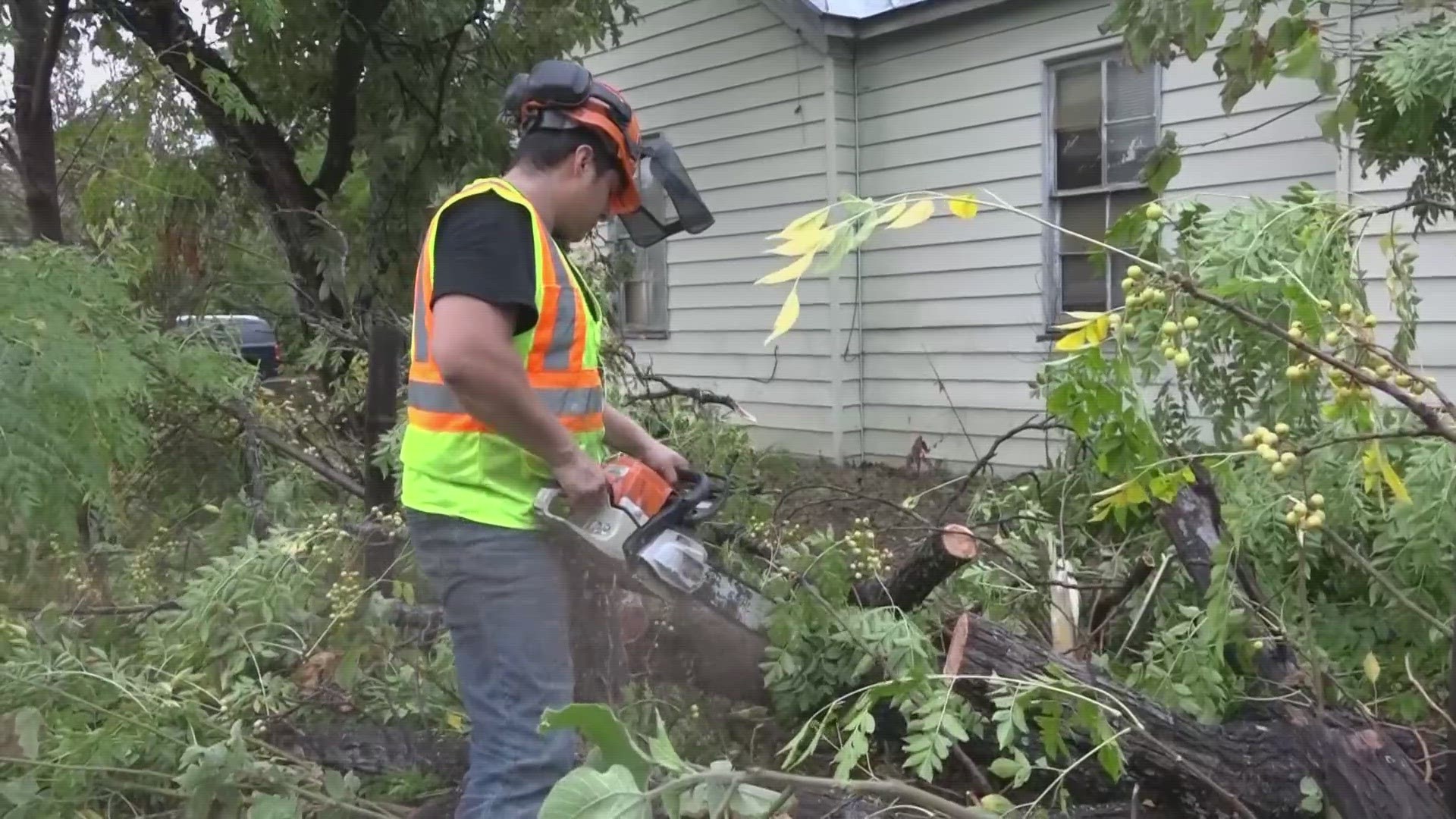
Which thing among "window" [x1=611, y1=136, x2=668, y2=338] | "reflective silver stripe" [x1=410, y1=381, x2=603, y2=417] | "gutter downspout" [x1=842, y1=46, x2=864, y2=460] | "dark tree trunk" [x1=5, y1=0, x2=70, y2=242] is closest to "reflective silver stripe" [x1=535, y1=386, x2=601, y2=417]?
"reflective silver stripe" [x1=410, y1=381, x2=603, y2=417]

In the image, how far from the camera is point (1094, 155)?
21.3ft

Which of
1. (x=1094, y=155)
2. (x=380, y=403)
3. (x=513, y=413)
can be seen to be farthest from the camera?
(x=1094, y=155)

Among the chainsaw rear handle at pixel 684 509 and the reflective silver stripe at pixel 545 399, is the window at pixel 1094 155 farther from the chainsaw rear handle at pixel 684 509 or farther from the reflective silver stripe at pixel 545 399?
the reflective silver stripe at pixel 545 399

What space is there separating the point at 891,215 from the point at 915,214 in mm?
31

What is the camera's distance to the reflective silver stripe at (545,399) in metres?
2.27

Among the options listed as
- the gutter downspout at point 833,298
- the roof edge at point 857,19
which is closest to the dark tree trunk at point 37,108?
the roof edge at point 857,19

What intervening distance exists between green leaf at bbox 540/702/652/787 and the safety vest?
1081 mm

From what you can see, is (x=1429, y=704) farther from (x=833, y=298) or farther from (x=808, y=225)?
(x=833, y=298)

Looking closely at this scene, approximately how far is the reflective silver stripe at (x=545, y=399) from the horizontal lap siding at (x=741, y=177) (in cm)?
538

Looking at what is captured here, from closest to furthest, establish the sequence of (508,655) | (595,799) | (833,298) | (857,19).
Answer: (595,799)
(508,655)
(857,19)
(833,298)

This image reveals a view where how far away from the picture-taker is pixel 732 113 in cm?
844

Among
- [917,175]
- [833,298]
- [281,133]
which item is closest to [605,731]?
[281,133]

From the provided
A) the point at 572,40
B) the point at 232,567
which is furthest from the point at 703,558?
the point at 572,40

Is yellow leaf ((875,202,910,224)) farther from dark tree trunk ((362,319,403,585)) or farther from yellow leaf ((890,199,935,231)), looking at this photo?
dark tree trunk ((362,319,403,585))
